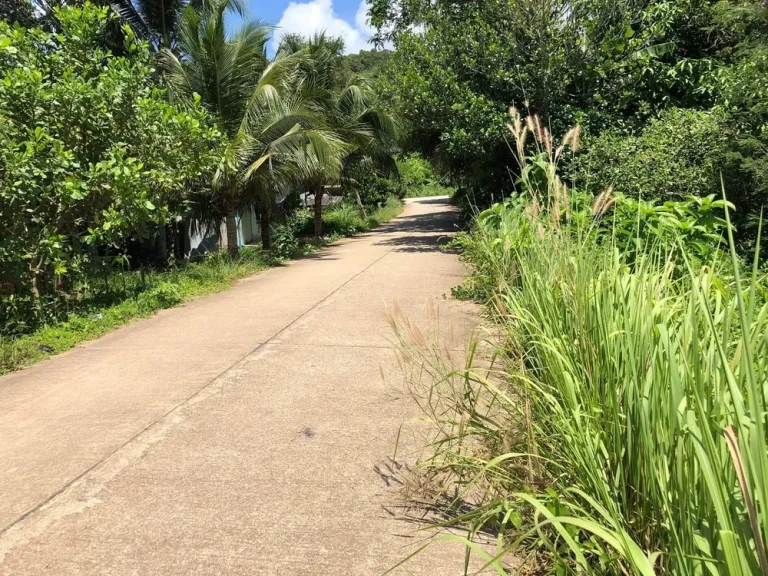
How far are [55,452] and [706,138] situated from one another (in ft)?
Result: 34.5

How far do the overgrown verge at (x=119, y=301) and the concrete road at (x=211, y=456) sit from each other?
0.98ft

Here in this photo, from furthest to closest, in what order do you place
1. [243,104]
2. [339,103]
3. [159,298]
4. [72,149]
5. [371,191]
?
1. [371,191]
2. [339,103]
3. [243,104]
4. [159,298]
5. [72,149]

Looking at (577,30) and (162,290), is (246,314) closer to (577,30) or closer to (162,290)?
(162,290)

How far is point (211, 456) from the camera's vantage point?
12.6 ft

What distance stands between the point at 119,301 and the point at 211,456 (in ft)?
20.2

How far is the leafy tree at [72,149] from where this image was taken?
7395mm

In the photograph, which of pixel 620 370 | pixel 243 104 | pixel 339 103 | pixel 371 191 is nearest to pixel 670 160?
pixel 620 370

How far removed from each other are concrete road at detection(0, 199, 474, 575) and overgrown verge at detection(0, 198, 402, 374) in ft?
0.98

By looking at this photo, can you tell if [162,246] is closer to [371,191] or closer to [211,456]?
[211,456]

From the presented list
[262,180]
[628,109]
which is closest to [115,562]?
[262,180]

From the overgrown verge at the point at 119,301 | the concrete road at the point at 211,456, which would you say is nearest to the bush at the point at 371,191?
the overgrown verge at the point at 119,301

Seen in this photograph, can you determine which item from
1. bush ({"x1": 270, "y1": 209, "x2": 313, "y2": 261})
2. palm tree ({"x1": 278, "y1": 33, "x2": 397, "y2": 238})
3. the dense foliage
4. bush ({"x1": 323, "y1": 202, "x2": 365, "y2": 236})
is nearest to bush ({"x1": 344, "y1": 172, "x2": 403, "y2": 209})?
bush ({"x1": 323, "y1": 202, "x2": 365, "y2": 236})

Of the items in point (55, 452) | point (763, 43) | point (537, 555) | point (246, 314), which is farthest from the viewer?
point (763, 43)

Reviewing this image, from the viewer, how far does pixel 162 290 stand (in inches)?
376
